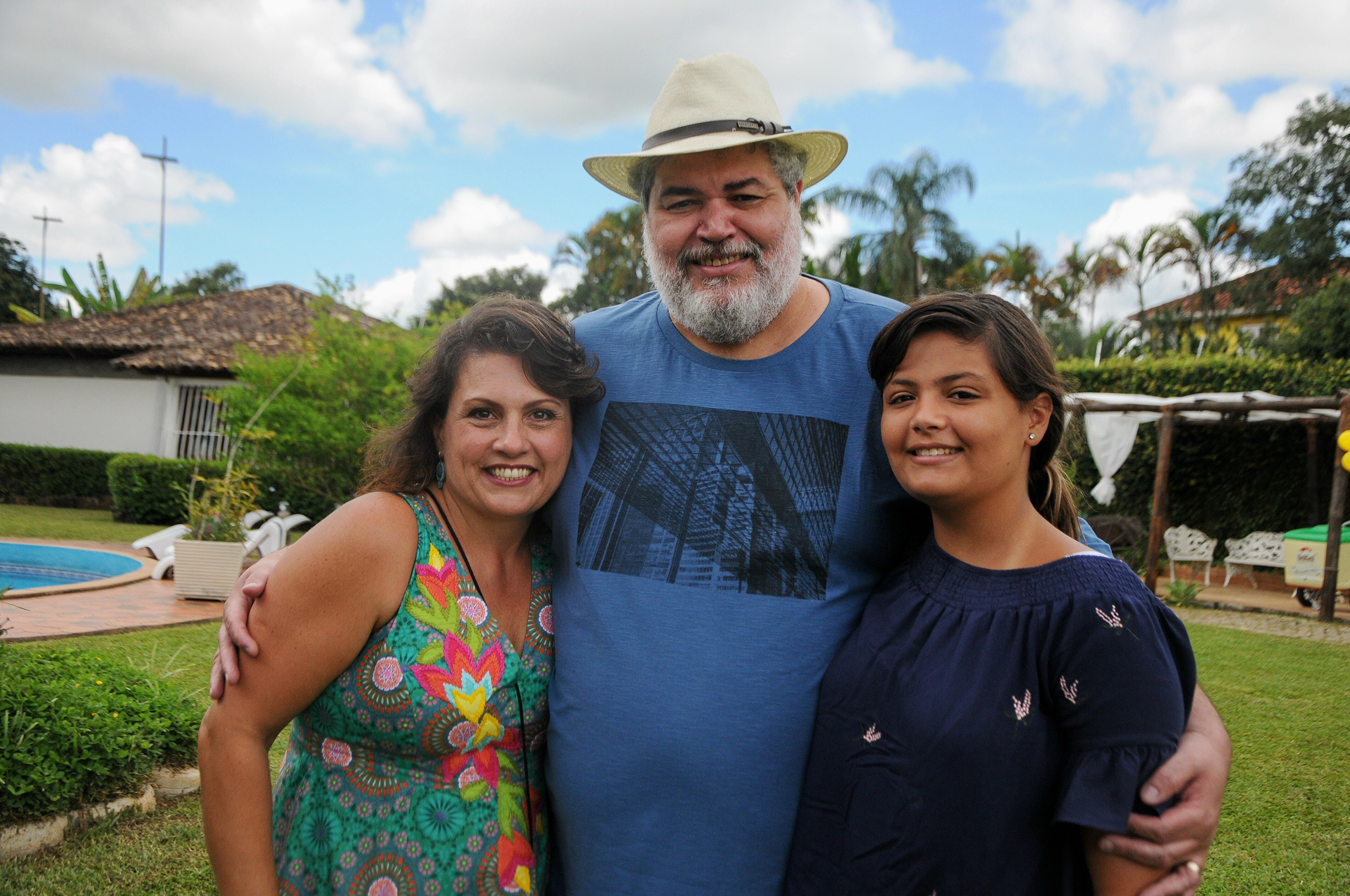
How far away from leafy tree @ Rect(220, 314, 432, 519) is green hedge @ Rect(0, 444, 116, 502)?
332 inches

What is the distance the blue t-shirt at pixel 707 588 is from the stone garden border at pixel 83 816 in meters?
2.04

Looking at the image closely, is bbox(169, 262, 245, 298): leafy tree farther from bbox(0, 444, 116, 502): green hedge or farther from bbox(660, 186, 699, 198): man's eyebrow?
bbox(660, 186, 699, 198): man's eyebrow

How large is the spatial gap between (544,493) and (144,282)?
39.2 meters

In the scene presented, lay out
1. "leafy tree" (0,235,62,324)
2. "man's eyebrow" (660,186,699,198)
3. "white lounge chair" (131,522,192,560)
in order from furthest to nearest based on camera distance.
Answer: "leafy tree" (0,235,62,324) < "white lounge chair" (131,522,192,560) < "man's eyebrow" (660,186,699,198)

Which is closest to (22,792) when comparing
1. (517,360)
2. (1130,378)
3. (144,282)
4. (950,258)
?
(517,360)

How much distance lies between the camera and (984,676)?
5.10 ft

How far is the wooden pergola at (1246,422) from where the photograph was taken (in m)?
10.3

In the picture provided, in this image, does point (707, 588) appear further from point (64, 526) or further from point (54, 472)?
point (54, 472)

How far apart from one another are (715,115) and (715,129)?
0.04 meters

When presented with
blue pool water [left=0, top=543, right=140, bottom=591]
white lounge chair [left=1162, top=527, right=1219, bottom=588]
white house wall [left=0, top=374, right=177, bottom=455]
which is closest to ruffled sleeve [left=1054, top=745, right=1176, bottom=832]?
blue pool water [left=0, top=543, right=140, bottom=591]

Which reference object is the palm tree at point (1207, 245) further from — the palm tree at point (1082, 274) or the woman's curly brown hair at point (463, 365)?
the woman's curly brown hair at point (463, 365)

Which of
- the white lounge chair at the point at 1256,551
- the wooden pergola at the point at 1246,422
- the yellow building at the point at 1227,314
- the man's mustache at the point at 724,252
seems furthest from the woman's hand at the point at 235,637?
the yellow building at the point at 1227,314

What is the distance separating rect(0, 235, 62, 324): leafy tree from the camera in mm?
39312

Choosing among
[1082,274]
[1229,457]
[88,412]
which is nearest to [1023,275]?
[1082,274]
